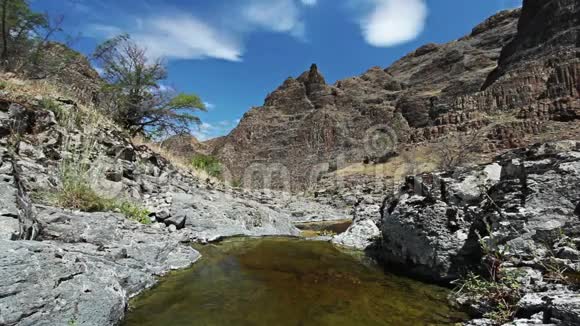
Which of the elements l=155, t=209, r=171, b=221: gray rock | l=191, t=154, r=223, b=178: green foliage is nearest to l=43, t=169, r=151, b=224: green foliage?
l=155, t=209, r=171, b=221: gray rock

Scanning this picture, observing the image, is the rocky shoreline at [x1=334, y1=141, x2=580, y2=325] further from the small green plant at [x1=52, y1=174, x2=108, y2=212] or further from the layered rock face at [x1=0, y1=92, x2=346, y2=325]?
the small green plant at [x1=52, y1=174, x2=108, y2=212]

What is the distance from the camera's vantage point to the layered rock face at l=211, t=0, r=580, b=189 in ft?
131

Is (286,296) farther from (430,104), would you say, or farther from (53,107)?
(430,104)

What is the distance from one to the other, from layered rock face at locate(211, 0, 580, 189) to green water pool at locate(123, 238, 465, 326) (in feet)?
115

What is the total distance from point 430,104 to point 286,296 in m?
83.8

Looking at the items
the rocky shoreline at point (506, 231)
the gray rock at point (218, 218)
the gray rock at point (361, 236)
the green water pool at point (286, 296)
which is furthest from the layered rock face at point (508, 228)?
the gray rock at point (218, 218)

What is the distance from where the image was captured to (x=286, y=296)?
3797 mm

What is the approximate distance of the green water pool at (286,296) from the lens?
10.2ft

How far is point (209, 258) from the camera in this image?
5508mm

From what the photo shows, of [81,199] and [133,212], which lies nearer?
[81,199]

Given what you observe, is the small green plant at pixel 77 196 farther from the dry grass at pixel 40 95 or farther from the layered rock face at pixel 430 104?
the layered rock face at pixel 430 104

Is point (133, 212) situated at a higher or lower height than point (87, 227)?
higher

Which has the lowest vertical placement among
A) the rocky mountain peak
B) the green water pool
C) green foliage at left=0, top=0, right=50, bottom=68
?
the green water pool

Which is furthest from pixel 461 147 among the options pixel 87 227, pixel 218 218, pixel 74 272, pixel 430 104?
pixel 430 104
